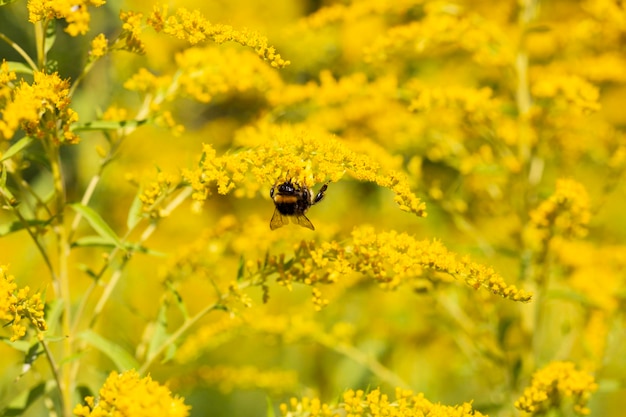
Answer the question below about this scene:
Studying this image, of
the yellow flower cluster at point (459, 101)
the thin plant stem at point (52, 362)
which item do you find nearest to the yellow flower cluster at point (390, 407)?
the thin plant stem at point (52, 362)

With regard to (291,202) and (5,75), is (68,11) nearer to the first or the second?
(5,75)

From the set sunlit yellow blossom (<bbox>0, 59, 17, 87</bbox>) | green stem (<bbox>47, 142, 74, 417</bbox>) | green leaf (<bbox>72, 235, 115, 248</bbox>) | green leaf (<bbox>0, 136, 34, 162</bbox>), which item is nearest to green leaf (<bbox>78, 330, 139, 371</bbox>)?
green stem (<bbox>47, 142, 74, 417</bbox>)

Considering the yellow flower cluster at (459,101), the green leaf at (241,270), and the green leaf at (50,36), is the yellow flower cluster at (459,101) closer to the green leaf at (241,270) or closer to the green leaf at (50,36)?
the green leaf at (241,270)

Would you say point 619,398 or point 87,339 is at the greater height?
point 619,398

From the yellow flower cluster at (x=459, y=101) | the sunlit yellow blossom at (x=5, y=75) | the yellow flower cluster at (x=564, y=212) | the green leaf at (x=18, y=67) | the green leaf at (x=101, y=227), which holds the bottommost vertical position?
the green leaf at (x=101, y=227)

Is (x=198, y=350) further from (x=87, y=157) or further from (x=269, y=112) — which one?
(x=87, y=157)

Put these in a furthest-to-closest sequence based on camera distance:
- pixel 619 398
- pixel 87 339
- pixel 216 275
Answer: pixel 619 398, pixel 216 275, pixel 87 339

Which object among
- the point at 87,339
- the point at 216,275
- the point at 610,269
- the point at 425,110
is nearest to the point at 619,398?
the point at 610,269
